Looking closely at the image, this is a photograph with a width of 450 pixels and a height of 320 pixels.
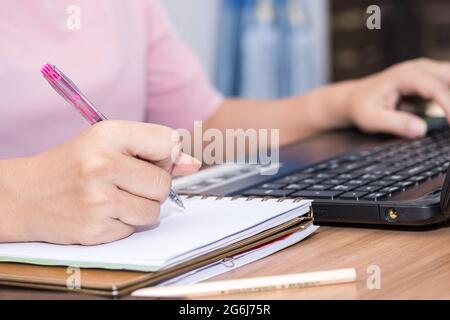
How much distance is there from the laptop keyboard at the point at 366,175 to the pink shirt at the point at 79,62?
329 mm

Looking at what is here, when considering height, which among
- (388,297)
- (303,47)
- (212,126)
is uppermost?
(303,47)

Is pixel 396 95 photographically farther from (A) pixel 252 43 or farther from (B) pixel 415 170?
(A) pixel 252 43

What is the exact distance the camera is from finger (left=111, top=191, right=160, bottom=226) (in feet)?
2.12

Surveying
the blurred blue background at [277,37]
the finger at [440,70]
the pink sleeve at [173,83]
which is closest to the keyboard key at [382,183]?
the finger at [440,70]

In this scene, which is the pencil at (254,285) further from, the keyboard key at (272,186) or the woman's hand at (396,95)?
the woman's hand at (396,95)

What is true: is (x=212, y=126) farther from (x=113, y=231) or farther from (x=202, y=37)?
(x=202, y=37)

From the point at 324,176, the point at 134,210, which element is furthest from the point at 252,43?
the point at 134,210

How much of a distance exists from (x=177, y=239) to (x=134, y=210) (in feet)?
0.14

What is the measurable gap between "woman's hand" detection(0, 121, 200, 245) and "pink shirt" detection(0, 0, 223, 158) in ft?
1.09

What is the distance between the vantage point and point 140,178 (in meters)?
0.64

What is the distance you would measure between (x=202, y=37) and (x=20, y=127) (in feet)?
5.65

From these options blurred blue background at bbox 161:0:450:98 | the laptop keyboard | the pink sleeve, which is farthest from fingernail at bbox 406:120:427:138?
blurred blue background at bbox 161:0:450:98

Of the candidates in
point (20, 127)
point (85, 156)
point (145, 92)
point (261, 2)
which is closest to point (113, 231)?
point (85, 156)

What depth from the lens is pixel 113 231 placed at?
2.15ft
